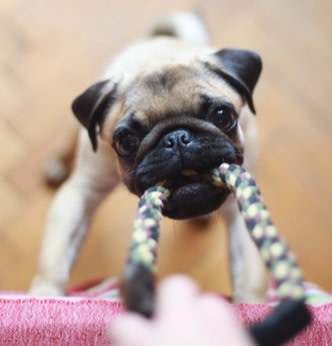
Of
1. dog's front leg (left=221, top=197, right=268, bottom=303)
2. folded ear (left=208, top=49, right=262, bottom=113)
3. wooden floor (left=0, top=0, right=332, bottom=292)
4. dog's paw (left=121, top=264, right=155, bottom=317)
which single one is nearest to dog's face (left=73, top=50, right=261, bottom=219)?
folded ear (left=208, top=49, right=262, bottom=113)

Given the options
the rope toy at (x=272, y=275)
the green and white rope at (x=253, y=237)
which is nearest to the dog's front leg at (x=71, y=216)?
the green and white rope at (x=253, y=237)

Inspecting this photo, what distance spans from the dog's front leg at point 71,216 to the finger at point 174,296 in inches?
40.4

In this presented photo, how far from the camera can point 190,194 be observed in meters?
1.20

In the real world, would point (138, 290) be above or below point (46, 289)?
above

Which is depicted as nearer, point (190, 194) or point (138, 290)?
point (138, 290)

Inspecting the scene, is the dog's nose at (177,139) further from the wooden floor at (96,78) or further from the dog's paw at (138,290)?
the wooden floor at (96,78)

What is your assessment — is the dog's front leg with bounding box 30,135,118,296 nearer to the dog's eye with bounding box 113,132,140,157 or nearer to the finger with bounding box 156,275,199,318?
the dog's eye with bounding box 113,132,140,157

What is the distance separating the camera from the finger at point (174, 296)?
24.1 inches

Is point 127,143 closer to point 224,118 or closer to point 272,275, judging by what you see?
point 224,118

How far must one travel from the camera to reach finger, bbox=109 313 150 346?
1.93ft

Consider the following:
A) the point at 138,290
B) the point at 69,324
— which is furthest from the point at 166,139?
the point at 138,290

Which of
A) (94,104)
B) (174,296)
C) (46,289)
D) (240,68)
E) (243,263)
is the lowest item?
(243,263)

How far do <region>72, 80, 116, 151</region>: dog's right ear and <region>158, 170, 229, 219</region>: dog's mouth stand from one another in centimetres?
40

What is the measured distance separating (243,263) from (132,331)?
1213 millimetres
